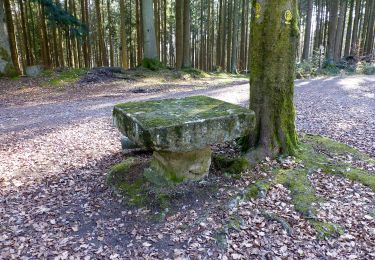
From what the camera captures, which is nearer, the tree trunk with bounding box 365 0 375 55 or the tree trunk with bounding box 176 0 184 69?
the tree trunk with bounding box 176 0 184 69

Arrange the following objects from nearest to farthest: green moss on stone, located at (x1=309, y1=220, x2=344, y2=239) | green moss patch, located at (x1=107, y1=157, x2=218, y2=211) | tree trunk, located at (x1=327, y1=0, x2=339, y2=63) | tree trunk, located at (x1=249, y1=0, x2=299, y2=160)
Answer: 1. green moss on stone, located at (x1=309, y1=220, x2=344, y2=239)
2. green moss patch, located at (x1=107, y1=157, x2=218, y2=211)
3. tree trunk, located at (x1=249, y1=0, x2=299, y2=160)
4. tree trunk, located at (x1=327, y1=0, x2=339, y2=63)

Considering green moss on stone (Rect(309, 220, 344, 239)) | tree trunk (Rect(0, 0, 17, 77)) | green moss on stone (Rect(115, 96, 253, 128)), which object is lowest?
green moss on stone (Rect(309, 220, 344, 239))

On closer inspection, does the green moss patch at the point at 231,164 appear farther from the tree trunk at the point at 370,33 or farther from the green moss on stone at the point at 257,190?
the tree trunk at the point at 370,33

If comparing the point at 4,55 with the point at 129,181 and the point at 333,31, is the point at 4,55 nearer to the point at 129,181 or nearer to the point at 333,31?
the point at 129,181

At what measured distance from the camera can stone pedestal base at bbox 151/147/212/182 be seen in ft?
13.9

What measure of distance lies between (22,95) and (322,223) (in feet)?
38.9

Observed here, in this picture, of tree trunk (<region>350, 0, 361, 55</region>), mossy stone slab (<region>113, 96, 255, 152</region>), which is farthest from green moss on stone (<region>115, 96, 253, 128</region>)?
tree trunk (<region>350, 0, 361, 55</region>)

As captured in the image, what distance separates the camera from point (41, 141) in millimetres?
6625

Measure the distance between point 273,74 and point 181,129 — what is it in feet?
6.53

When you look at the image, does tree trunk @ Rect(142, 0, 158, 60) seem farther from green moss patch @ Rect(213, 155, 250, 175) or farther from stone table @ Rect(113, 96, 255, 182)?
green moss patch @ Rect(213, 155, 250, 175)

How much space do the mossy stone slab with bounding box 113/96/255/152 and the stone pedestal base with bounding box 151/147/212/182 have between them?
0.49 metres

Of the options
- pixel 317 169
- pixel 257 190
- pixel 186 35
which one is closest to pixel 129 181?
pixel 257 190

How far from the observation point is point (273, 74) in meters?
4.73

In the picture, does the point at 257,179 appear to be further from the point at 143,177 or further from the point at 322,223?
the point at 143,177
